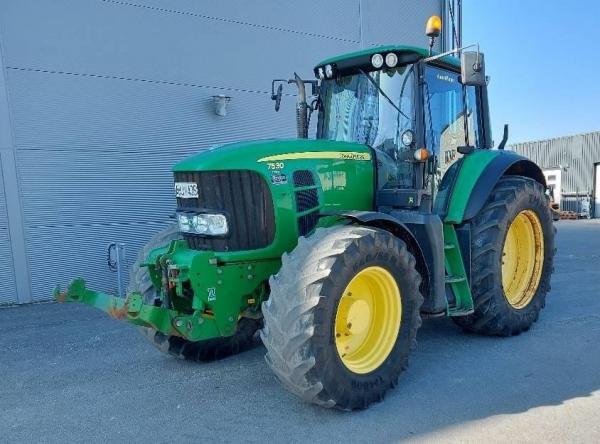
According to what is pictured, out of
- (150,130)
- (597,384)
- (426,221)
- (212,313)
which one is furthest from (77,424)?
(150,130)

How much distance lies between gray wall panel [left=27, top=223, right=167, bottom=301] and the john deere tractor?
3925 millimetres

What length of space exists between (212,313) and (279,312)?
0.69m

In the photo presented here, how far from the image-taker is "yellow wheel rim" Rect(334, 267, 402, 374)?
3575mm

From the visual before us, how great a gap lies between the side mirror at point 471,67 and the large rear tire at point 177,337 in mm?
2618

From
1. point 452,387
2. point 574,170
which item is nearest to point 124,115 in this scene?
point 452,387

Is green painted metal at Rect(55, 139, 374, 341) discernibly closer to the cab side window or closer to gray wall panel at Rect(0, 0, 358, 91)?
the cab side window

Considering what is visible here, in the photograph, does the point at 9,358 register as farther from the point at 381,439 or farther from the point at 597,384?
the point at 597,384

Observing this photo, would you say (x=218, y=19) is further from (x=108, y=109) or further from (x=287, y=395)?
(x=287, y=395)

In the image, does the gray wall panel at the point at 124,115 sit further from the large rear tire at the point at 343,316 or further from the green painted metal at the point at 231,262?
the large rear tire at the point at 343,316

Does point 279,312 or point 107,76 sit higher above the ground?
point 107,76

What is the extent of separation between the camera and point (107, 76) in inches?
315

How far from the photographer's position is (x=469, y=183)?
468cm

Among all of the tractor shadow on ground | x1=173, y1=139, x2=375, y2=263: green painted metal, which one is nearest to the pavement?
the tractor shadow on ground

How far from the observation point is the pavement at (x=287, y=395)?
3.19m
